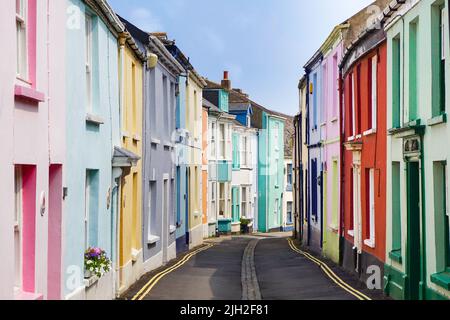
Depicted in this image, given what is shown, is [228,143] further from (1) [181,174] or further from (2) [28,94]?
(2) [28,94]

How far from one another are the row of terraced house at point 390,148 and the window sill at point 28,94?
5.96 m

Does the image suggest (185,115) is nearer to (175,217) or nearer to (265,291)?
(175,217)

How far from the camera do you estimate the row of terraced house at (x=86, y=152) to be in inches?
375

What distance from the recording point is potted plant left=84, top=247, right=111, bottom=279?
13.2 meters

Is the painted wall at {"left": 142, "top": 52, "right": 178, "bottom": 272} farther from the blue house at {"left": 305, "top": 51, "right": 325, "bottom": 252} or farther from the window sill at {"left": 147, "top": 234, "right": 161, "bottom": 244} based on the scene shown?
the blue house at {"left": 305, "top": 51, "right": 325, "bottom": 252}

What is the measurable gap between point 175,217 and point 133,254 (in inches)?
347

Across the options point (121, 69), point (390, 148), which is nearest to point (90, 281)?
point (121, 69)

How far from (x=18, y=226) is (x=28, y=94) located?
1.65 metres

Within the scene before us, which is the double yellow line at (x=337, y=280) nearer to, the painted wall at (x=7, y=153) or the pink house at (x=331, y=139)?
the pink house at (x=331, y=139)

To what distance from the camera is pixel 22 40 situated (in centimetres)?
988

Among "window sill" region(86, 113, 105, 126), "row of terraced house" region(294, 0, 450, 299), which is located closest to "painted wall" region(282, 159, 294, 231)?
"row of terraced house" region(294, 0, 450, 299)

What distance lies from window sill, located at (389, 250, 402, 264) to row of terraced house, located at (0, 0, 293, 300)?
17.6 feet

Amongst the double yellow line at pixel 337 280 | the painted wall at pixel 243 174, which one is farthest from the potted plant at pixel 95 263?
the painted wall at pixel 243 174

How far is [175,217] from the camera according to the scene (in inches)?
1065
